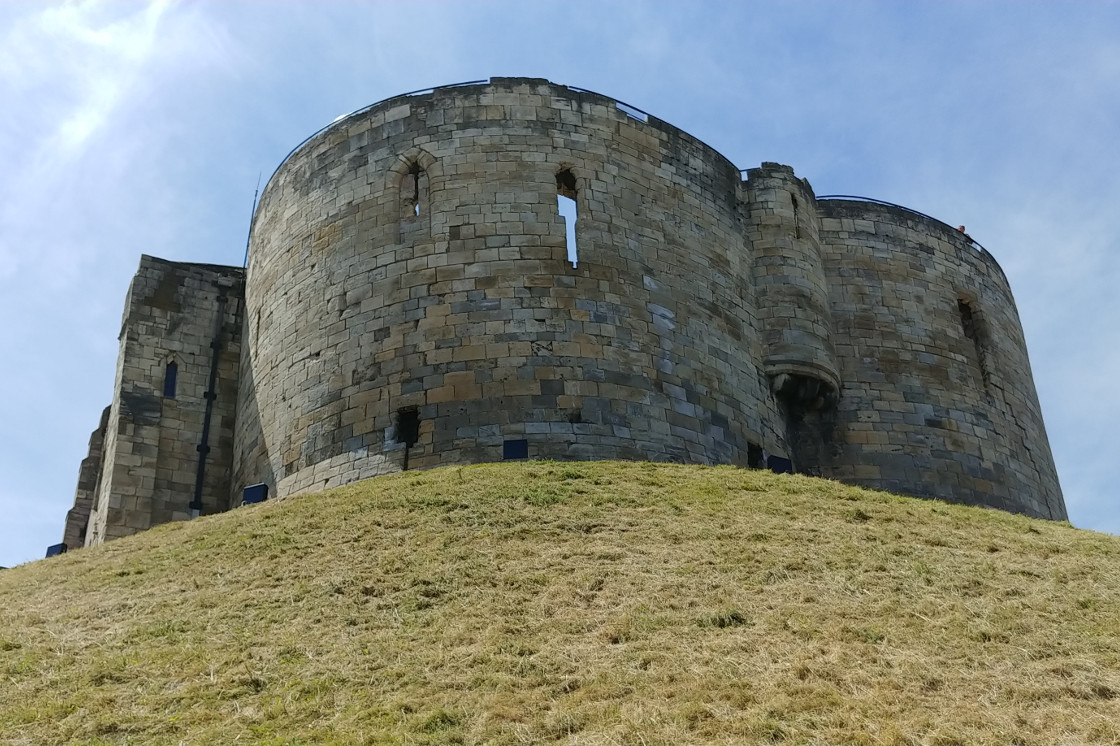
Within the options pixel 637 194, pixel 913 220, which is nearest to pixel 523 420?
pixel 637 194

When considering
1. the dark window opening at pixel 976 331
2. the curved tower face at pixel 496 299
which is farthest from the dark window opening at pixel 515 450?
the dark window opening at pixel 976 331

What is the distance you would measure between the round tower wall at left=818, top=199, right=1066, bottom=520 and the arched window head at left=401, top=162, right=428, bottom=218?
8.35 m

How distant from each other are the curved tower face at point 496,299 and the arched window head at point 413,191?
3cm

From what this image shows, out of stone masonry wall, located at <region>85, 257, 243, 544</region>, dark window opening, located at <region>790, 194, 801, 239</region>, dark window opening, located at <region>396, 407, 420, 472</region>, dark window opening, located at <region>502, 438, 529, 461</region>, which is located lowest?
dark window opening, located at <region>502, 438, 529, 461</region>

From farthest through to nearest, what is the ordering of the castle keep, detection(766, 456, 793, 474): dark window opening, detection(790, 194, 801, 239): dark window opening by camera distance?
1. detection(790, 194, 801, 239): dark window opening
2. detection(766, 456, 793, 474): dark window opening
3. the castle keep

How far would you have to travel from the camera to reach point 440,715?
8836 mm

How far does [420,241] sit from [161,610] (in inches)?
360

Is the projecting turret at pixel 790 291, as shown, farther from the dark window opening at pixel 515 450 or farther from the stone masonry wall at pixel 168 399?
the stone masonry wall at pixel 168 399

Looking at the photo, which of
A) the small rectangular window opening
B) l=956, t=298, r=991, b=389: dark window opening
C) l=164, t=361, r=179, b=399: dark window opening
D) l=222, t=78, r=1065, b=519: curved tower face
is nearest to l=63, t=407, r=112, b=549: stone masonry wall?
l=164, t=361, r=179, b=399: dark window opening

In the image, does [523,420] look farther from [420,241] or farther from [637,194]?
[637,194]

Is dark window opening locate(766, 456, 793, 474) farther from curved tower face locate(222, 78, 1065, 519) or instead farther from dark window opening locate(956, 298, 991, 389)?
dark window opening locate(956, 298, 991, 389)

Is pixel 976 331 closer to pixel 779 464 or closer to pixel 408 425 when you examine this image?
pixel 779 464

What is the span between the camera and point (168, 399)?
71.7ft

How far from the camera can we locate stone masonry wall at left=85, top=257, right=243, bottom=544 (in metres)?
20.8
